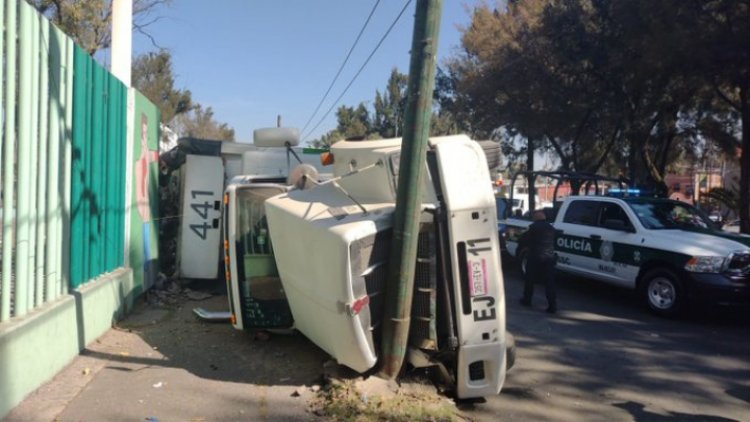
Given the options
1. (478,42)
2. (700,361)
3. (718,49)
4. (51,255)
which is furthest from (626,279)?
(478,42)

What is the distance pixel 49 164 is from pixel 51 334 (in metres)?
1.50

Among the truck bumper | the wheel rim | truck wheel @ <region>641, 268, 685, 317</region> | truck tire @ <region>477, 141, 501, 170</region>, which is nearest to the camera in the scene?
truck tire @ <region>477, 141, 501, 170</region>

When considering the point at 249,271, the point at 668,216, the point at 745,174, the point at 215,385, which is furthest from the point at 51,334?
the point at 745,174

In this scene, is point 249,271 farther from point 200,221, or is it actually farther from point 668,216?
point 668,216

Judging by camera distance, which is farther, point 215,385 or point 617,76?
point 617,76

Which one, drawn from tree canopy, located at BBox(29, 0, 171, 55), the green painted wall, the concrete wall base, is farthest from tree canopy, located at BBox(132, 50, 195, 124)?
the concrete wall base

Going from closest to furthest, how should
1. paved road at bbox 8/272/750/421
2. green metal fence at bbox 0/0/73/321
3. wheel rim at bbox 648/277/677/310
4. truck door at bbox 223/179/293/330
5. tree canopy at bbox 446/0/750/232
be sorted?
green metal fence at bbox 0/0/73/321 → paved road at bbox 8/272/750/421 → truck door at bbox 223/179/293/330 → wheel rim at bbox 648/277/677/310 → tree canopy at bbox 446/0/750/232

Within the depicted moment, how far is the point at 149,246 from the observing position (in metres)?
9.54

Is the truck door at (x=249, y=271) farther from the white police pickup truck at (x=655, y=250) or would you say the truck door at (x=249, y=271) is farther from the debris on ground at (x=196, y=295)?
the white police pickup truck at (x=655, y=250)

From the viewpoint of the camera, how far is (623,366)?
6.76 meters

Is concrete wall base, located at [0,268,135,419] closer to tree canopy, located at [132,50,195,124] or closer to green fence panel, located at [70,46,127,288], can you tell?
green fence panel, located at [70,46,127,288]

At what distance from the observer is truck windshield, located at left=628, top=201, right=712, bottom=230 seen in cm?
1005

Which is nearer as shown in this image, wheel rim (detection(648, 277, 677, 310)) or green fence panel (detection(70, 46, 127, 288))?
green fence panel (detection(70, 46, 127, 288))

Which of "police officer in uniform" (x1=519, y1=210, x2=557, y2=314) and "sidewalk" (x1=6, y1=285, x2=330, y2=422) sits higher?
"police officer in uniform" (x1=519, y1=210, x2=557, y2=314)
